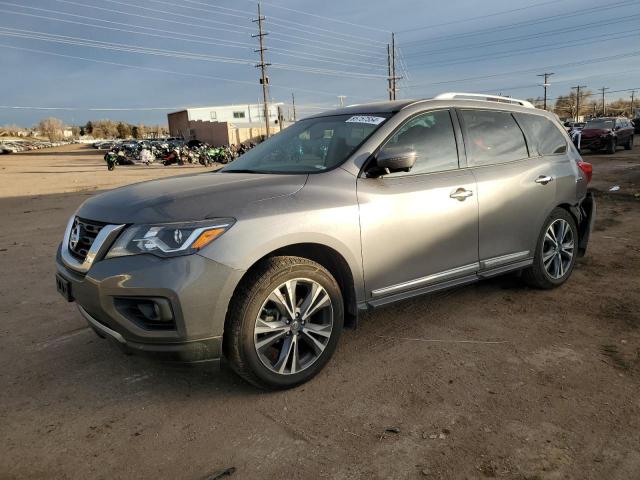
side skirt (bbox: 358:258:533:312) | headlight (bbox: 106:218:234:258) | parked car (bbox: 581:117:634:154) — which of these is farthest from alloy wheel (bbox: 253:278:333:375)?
parked car (bbox: 581:117:634:154)

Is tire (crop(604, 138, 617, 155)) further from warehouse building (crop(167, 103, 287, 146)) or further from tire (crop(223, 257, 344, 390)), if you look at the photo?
warehouse building (crop(167, 103, 287, 146))

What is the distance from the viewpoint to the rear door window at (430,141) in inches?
138

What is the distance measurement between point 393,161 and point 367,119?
635 millimetres

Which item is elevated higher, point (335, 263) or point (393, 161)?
point (393, 161)

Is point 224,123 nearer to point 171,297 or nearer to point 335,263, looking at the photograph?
point 335,263

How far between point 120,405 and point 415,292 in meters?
2.04

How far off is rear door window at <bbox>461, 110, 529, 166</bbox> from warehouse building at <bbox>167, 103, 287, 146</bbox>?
162ft

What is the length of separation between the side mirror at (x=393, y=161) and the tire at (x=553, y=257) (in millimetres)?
1890

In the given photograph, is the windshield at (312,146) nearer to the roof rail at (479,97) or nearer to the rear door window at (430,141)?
the rear door window at (430,141)

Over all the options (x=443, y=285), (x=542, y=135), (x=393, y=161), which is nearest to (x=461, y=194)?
(x=443, y=285)

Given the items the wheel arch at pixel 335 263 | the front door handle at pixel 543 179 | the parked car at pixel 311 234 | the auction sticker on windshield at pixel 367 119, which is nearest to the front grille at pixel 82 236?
the parked car at pixel 311 234

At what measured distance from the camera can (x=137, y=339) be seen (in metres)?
2.61

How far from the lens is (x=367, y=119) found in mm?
3621

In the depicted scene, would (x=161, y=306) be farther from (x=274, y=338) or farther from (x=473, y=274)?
(x=473, y=274)
